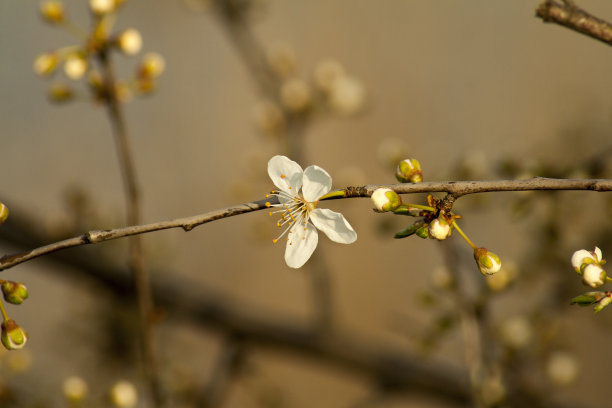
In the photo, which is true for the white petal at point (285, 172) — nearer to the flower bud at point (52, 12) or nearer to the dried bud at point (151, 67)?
the dried bud at point (151, 67)

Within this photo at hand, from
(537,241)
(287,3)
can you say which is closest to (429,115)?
(287,3)

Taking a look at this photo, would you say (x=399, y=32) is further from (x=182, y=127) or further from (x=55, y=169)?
(x=55, y=169)

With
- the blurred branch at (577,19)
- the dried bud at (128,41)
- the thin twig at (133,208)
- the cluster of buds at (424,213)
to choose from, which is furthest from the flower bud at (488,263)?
the dried bud at (128,41)

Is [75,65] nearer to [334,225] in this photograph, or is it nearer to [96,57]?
[96,57]

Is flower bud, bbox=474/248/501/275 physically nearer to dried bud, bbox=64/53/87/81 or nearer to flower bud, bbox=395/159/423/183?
flower bud, bbox=395/159/423/183

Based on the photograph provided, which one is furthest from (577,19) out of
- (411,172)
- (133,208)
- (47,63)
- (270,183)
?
(270,183)

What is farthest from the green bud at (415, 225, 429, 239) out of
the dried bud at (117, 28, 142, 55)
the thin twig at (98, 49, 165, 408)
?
the dried bud at (117, 28, 142, 55)

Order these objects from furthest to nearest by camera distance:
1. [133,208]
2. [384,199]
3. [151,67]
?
[151,67] → [133,208] → [384,199]
